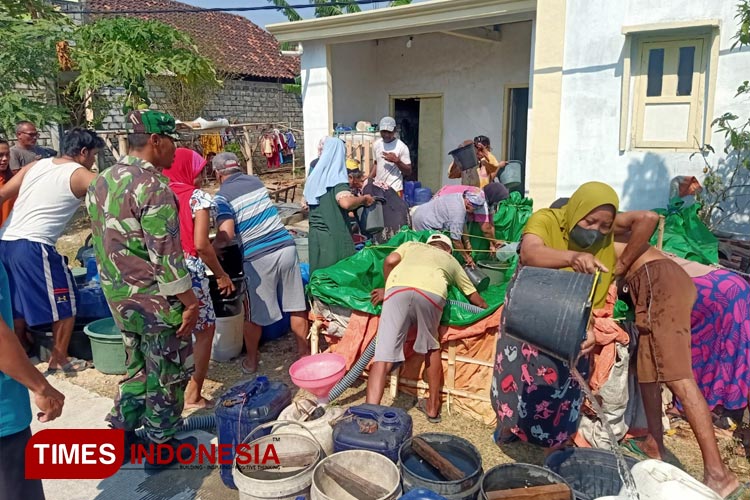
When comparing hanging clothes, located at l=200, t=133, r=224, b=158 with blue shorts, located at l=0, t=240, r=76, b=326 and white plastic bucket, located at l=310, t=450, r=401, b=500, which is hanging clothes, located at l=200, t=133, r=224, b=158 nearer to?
blue shorts, located at l=0, t=240, r=76, b=326

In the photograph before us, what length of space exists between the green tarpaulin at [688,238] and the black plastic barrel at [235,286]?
11.2 feet

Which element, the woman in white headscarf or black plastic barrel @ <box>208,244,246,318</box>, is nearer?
black plastic barrel @ <box>208,244,246,318</box>

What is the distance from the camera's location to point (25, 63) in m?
8.73

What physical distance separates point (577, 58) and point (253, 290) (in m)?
4.79

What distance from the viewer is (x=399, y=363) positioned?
3994mm

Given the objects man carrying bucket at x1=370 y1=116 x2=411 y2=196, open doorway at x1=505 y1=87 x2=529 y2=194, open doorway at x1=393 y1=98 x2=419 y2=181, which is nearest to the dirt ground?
man carrying bucket at x1=370 y1=116 x2=411 y2=196

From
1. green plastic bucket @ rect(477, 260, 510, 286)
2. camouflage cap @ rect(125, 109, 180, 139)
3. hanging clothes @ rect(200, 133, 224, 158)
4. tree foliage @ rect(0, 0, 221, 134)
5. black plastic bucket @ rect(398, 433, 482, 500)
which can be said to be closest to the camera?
black plastic bucket @ rect(398, 433, 482, 500)

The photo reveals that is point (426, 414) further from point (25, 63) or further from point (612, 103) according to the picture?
point (25, 63)

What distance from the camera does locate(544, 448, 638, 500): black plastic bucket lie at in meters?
2.76

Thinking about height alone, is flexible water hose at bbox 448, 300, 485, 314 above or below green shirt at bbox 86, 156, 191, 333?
below

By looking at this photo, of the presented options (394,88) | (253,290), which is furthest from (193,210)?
(394,88)

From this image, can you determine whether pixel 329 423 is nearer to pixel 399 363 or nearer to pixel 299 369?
pixel 299 369

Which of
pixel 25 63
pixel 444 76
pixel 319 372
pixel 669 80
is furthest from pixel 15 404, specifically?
pixel 444 76

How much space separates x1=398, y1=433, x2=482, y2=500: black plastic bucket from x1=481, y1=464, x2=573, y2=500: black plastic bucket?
61 millimetres
